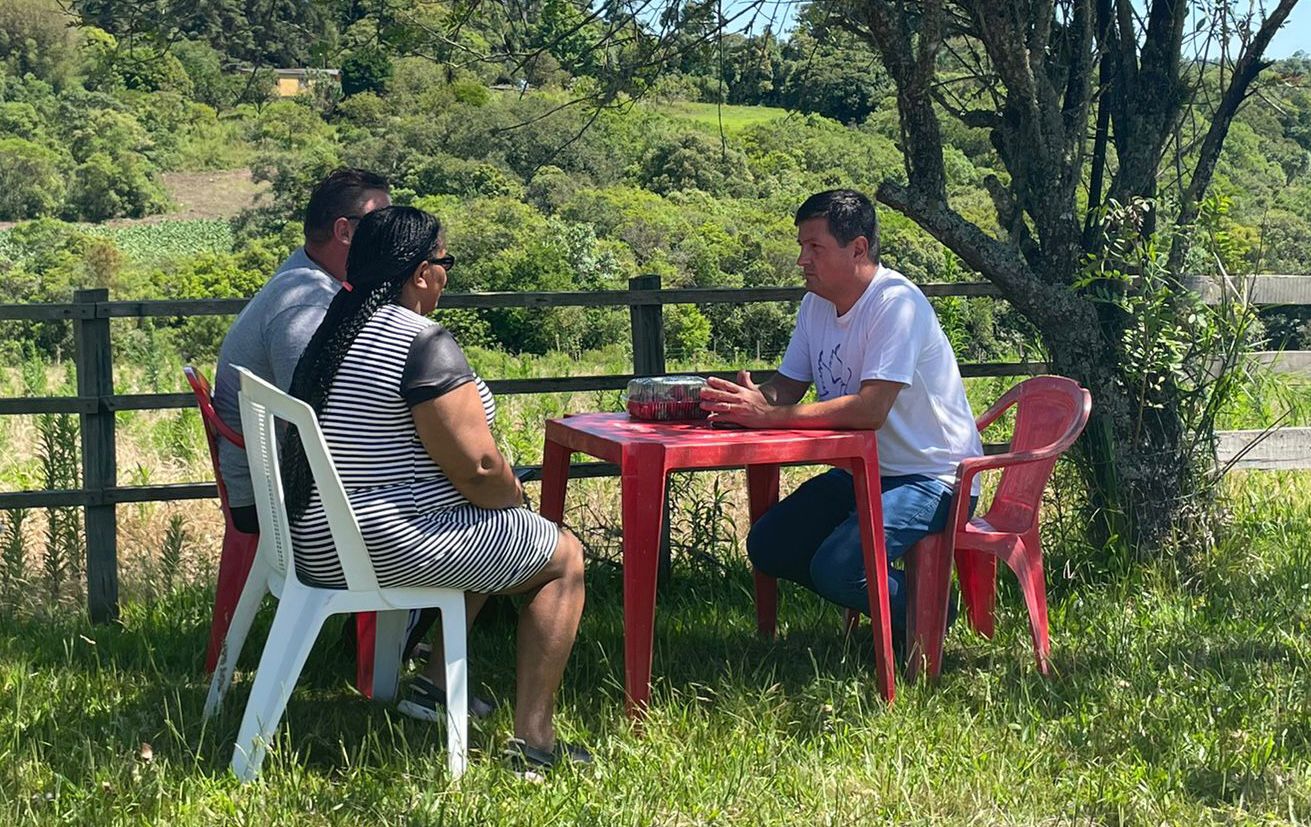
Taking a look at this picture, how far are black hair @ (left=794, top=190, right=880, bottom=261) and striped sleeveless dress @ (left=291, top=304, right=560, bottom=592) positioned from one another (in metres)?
1.27

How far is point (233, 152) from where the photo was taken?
46781mm

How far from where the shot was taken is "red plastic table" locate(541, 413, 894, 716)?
337 centimetres

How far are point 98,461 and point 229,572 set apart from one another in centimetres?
122

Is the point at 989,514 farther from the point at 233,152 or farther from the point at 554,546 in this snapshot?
the point at 233,152

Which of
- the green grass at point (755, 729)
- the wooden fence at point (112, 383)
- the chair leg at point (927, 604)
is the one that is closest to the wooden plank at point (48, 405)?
the wooden fence at point (112, 383)

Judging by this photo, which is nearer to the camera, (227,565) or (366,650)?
(366,650)

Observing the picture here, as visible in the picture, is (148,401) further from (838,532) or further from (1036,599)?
(1036,599)

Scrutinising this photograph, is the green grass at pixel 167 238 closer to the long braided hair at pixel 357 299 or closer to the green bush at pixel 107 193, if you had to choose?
the green bush at pixel 107 193

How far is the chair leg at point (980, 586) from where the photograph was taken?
4.13 m

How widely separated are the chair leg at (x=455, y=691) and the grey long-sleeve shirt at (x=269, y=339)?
0.89 meters

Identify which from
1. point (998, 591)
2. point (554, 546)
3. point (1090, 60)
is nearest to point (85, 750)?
point (554, 546)

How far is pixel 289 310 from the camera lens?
3.63 m

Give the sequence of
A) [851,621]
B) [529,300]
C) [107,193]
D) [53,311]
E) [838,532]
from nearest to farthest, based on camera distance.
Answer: [838,532]
[851,621]
[53,311]
[529,300]
[107,193]

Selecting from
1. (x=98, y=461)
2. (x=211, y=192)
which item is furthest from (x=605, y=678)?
(x=211, y=192)
